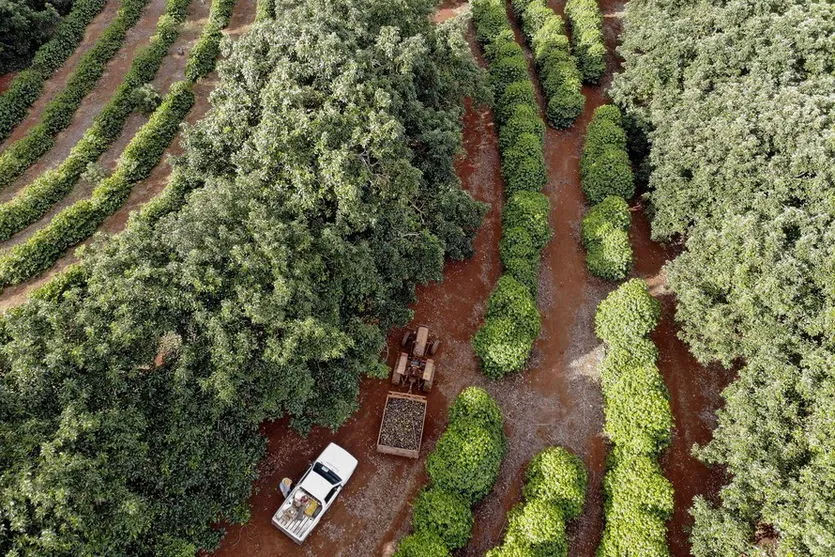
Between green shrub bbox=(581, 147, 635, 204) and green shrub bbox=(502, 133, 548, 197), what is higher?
green shrub bbox=(502, 133, 548, 197)

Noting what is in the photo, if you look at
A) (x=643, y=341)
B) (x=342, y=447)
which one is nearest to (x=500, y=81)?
(x=643, y=341)

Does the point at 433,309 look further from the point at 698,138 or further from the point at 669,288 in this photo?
the point at 698,138

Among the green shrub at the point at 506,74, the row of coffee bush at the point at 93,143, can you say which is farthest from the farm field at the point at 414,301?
the green shrub at the point at 506,74

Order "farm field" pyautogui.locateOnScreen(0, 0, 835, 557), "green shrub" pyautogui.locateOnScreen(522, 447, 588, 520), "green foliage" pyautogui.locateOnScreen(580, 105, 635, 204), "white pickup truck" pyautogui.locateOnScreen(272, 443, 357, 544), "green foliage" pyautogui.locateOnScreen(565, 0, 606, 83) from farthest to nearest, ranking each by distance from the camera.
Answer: "green foliage" pyautogui.locateOnScreen(565, 0, 606, 83), "green foliage" pyautogui.locateOnScreen(580, 105, 635, 204), "green shrub" pyautogui.locateOnScreen(522, 447, 588, 520), "white pickup truck" pyautogui.locateOnScreen(272, 443, 357, 544), "farm field" pyautogui.locateOnScreen(0, 0, 835, 557)

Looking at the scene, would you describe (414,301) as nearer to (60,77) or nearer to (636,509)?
(636,509)

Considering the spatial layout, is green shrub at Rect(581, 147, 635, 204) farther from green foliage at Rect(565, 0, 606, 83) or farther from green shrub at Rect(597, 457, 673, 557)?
green shrub at Rect(597, 457, 673, 557)

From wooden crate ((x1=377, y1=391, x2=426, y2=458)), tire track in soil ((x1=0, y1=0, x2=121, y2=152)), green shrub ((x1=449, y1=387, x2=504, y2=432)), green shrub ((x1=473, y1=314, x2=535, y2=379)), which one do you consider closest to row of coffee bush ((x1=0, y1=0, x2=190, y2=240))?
tire track in soil ((x1=0, y1=0, x2=121, y2=152))

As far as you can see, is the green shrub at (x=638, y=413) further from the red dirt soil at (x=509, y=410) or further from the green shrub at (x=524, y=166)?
the green shrub at (x=524, y=166)
